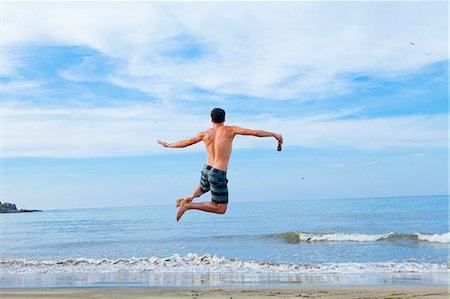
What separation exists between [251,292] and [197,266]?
6168 mm

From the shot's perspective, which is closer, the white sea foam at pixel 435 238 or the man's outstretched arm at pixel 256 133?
the man's outstretched arm at pixel 256 133

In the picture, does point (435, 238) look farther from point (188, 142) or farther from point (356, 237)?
point (188, 142)

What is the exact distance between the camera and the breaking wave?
26109 mm

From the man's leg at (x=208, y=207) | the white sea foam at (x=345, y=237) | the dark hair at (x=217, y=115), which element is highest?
the dark hair at (x=217, y=115)

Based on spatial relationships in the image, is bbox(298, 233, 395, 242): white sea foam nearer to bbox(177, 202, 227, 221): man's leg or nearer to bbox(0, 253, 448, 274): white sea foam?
bbox(0, 253, 448, 274): white sea foam

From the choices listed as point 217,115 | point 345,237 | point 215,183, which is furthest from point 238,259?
point 217,115

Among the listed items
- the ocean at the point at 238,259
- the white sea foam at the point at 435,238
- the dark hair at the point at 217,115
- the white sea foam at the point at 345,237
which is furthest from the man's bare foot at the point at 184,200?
the white sea foam at the point at 345,237

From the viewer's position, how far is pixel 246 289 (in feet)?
43.0

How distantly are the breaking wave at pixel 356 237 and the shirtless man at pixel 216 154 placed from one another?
78.3 feet

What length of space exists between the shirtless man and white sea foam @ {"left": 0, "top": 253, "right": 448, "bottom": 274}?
13063 mm

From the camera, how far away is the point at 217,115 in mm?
3863

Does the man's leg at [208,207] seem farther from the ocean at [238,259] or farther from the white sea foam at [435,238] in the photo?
the white sea foam at [435,238]

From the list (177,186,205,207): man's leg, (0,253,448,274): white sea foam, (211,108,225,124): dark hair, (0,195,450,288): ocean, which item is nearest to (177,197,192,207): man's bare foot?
(177,186,205,207): man's leg

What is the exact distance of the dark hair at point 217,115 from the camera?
3846 mm
